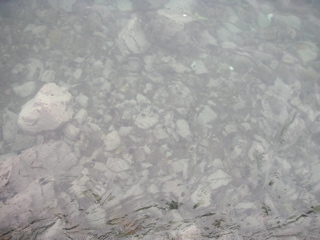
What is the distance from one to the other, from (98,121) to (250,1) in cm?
334

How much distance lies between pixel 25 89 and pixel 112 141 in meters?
1.42

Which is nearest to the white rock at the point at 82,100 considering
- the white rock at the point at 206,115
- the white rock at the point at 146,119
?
the white rock at the point at 146,119

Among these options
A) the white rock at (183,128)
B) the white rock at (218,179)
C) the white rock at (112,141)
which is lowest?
the white rock at (218,179)

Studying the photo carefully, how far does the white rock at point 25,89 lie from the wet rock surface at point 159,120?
15mm

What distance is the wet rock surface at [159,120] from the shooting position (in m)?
2.26

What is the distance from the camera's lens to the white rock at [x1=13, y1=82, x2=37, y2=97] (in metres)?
3.06

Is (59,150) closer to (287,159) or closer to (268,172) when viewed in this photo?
(268,172)

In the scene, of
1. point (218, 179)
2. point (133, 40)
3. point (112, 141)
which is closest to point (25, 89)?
point (112, 141)

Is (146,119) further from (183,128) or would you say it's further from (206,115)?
(206,115)

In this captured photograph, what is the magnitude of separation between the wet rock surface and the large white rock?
12mm

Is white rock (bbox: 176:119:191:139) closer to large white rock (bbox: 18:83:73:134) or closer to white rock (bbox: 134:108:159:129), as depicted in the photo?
white rock (bbox: 134:108:159:129)

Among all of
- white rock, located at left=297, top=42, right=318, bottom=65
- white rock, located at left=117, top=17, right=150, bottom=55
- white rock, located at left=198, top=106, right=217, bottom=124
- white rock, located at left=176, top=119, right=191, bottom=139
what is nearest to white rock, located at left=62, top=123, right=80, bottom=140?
white rock, located at left=176, top=119, right=191, bottom=139

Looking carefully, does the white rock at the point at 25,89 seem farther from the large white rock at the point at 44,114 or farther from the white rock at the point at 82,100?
the white rock at the point at 82,100

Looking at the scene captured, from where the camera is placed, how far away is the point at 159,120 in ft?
9.55
